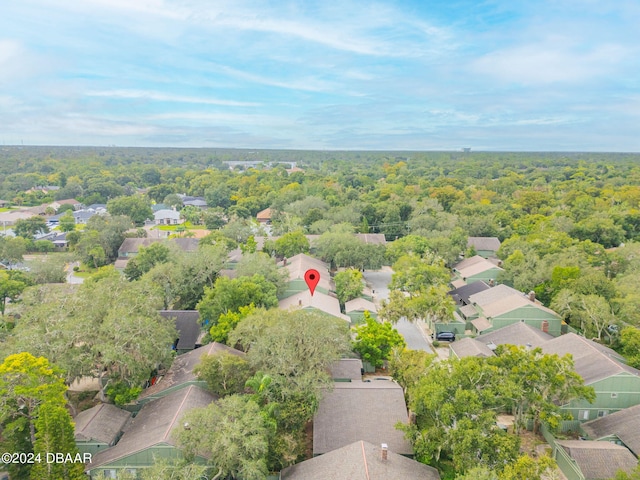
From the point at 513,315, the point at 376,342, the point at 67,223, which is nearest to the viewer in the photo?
the point at 376,342

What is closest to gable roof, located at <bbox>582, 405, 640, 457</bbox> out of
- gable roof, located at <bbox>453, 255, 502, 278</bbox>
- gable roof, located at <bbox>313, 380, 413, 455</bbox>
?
gable roof, located at <bbox>313, 380, 413, 455</bbox>

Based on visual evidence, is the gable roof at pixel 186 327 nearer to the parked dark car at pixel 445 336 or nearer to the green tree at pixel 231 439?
the green tree at pixel 231 439

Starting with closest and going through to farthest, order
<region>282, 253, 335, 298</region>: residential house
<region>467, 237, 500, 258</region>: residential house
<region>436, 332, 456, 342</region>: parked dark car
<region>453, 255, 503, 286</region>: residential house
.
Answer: <region>436, 332, 456, 342</region>: parked dark car, <region>282, 253, 335, 298</region>: residential house, <region>453, 255, 503, 286</region>: residential house, <region>467, 237, 500, 258</region>: residential house

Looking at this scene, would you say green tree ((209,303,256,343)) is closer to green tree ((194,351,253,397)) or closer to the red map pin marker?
green tree ((194,351,253,397))

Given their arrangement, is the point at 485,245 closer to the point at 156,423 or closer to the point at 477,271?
the point at 477,271

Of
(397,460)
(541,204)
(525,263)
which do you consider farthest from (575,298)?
(541,204)

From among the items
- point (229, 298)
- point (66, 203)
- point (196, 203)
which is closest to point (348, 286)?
point (229, 298)
